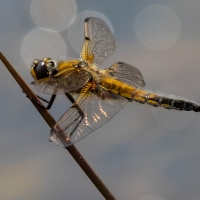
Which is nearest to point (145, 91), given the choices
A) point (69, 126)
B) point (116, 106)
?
point (116, 106)

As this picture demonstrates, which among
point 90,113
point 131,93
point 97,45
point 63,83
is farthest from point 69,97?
point 97,45

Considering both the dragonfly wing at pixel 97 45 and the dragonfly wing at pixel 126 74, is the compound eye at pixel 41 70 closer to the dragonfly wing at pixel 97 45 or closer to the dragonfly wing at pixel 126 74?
the dragonfly wing at pixel 97 45

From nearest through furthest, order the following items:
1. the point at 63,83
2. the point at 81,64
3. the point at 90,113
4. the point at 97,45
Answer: the point at 90,113 < the point at 63,83 < the point at 81,64 < the point at 97,45

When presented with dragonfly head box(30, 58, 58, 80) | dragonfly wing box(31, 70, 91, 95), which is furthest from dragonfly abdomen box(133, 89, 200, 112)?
dragonfly head box(30, 58, 58, 80)

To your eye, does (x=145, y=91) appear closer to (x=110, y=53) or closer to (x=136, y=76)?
(x=136, y=76)

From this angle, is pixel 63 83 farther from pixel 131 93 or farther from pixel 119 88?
pixel 131 93
